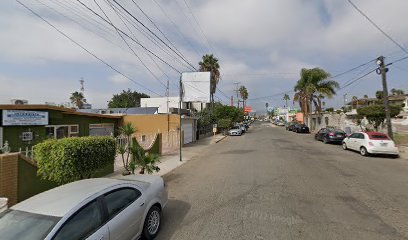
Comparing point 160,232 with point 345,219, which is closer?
point 160,232

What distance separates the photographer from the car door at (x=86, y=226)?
135 inches

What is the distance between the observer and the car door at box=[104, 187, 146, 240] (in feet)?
13.6

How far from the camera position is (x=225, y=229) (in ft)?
17.5

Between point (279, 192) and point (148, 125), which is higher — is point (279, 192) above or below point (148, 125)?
below

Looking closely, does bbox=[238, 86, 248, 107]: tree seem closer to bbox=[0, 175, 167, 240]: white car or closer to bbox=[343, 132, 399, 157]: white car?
bbox=[343, 132, 399, 157]: white car

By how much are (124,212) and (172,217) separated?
1.93 meters

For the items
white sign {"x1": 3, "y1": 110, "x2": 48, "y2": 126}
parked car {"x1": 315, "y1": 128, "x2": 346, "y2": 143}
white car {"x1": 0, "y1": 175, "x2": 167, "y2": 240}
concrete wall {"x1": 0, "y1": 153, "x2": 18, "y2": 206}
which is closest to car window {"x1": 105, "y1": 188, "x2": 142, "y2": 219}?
white car {"x1": 0, "y1": 175, "x2": 167, "y2": 240}

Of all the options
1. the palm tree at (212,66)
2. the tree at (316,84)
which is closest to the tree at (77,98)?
the palm tree at (212,66)

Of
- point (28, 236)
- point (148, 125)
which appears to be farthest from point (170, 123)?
point (28, 236)

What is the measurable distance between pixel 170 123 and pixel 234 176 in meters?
15.2

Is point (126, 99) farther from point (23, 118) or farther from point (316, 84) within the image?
point (23, 118)

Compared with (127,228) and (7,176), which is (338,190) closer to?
(127,228)

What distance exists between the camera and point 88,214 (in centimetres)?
385

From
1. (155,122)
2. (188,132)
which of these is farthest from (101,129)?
(188,132)
